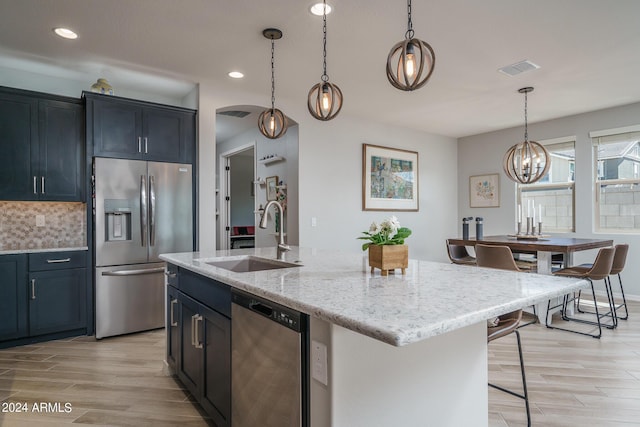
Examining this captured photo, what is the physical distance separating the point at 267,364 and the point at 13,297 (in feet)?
10.1

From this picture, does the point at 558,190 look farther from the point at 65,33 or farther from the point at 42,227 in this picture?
the point at 42,227

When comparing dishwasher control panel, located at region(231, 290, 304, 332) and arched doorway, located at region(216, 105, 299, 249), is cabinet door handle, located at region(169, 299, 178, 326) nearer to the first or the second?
dishwasher control panel, located at region(231, 290, 304, 332)

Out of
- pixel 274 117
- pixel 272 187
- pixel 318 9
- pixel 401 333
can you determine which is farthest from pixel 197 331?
pixel 272 187

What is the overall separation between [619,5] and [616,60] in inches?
45.8

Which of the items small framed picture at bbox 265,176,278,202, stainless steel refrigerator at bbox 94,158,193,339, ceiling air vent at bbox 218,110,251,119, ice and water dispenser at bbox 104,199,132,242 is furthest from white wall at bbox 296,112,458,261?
ice and water dispenser at bbox 104,199,132,242

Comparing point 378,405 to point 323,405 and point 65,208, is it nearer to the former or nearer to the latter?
point 323,405

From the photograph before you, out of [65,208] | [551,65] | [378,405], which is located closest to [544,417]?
[378,405]

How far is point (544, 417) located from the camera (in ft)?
6.98

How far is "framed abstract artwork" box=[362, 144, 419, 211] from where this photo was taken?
18.1 feet

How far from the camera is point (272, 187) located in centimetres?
537

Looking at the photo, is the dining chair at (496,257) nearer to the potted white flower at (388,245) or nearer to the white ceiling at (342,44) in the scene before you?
the white ceiling at (342,44)

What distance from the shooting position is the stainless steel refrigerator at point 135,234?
3.55m

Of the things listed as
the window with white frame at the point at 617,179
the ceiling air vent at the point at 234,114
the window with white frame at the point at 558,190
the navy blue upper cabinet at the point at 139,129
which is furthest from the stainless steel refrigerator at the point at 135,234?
the window with white frame at the point at 617,179

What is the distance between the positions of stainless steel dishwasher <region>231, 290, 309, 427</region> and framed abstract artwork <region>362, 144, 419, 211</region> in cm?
398
